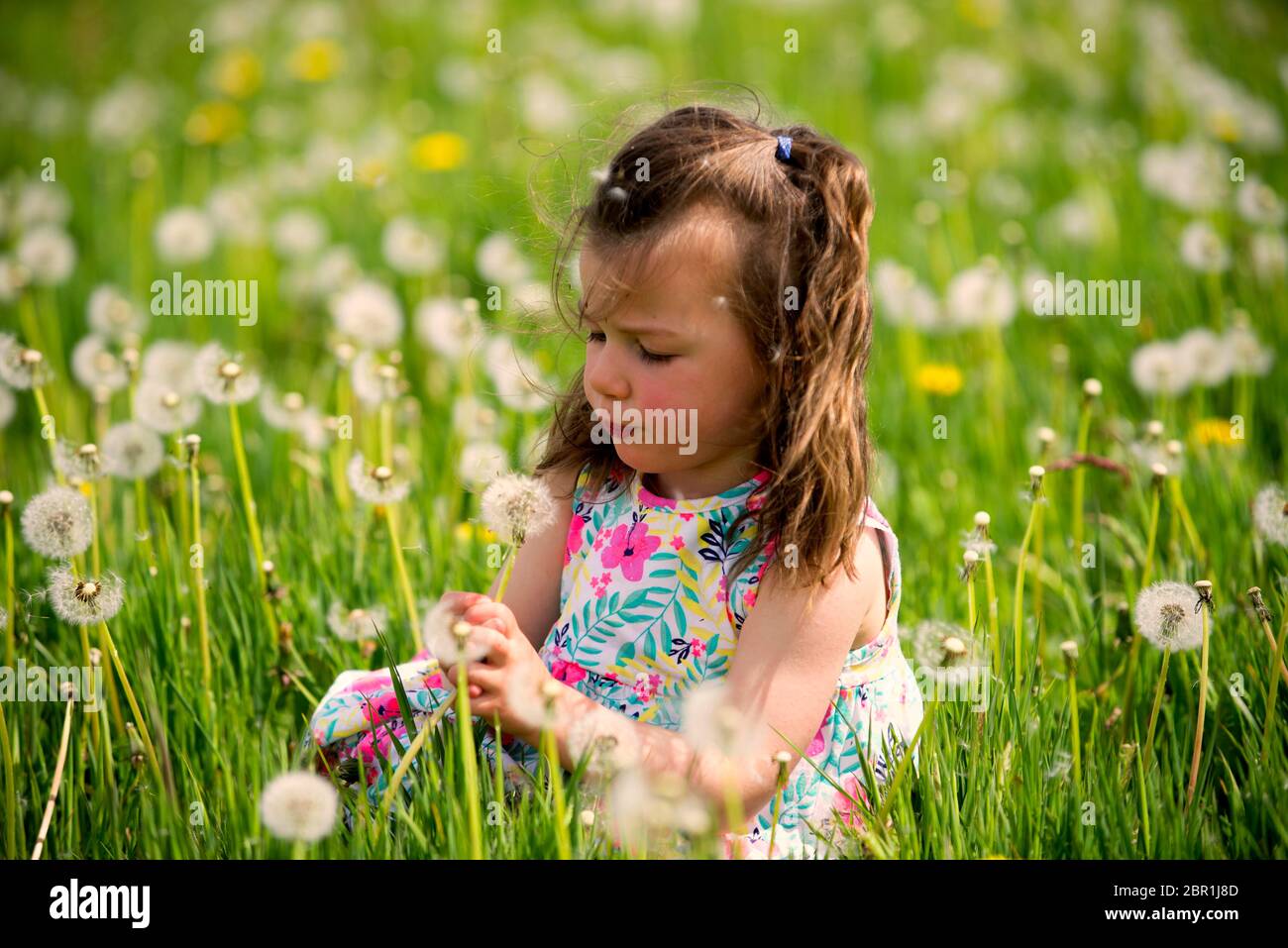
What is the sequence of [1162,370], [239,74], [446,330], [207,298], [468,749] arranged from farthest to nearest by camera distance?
[239,74]
[207,298]
[446,330]
[1162,370]
[468,749]

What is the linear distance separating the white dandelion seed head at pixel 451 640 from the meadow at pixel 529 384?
132 millimetres

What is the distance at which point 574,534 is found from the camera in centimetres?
207

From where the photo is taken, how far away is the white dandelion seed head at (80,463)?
2014 mm

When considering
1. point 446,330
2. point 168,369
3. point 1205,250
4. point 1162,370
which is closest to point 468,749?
point 168,369

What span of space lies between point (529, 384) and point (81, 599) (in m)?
0.90

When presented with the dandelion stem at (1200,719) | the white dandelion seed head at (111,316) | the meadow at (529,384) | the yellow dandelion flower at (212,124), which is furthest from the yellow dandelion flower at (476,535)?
the yellow dandelion flower at (212,124)

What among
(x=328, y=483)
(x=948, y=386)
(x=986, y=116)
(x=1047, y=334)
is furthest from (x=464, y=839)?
(x=986, y=116)

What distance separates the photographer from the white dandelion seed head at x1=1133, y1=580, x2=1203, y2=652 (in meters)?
1.90

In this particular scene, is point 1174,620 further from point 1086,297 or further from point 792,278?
point 1086,297

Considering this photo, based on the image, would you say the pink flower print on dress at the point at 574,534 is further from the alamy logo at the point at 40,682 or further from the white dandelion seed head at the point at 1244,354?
the white dandelion seed head at the point at 1244,354

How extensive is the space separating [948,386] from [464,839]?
2013 millimetres

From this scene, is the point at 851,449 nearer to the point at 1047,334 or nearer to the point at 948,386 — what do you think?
the point at 948,386
